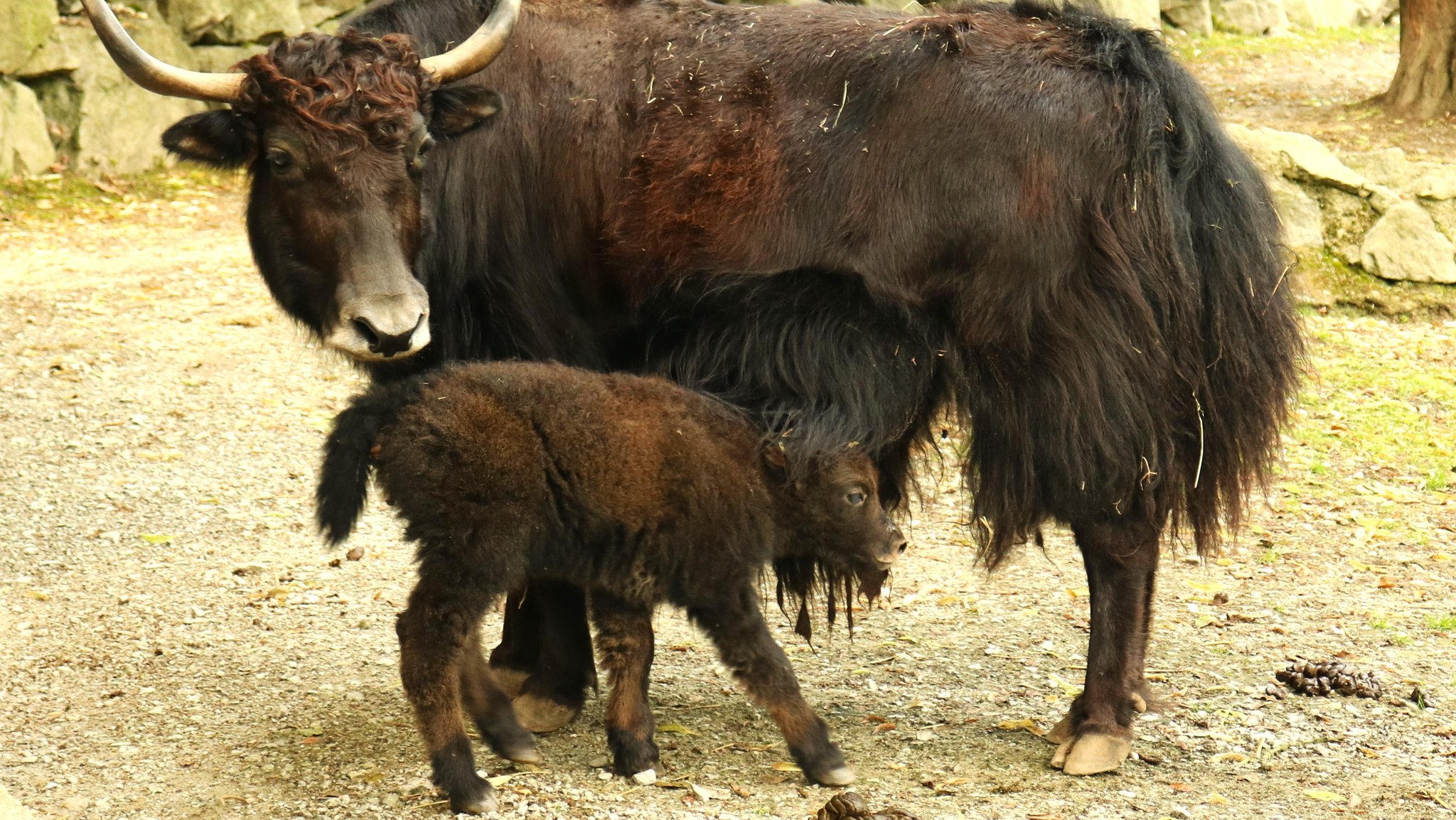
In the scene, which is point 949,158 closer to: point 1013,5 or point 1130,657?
point 1013,5

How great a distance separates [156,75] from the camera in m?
4.28

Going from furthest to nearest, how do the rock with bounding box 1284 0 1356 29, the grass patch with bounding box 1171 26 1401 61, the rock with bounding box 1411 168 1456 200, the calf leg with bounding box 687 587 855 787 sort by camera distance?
the rock with bounding box 1284 0 1356 29 → the grass patch with bounding box 1171 26 1401 61 → the rock with bounding box 1411 168 1456 200 → the calf leg with bounding box 687 587 855 787

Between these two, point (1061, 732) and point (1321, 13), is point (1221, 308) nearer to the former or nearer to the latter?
point (1061, 732)

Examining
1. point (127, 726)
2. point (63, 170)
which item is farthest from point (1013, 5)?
point (63, 170)

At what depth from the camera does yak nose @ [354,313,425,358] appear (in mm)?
3898

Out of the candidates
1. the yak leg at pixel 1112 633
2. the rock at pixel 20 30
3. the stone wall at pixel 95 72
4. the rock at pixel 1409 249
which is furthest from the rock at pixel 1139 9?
the yak leg at pixel 1112 633

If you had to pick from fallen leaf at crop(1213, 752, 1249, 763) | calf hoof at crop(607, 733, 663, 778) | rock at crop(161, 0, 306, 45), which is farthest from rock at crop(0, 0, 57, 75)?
fallen leaf at crop(1213, 752, 1249, 763)

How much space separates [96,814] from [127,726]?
24.8 inches

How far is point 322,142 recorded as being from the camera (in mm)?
4043

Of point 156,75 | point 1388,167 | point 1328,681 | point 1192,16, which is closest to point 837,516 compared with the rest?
point 1328,681

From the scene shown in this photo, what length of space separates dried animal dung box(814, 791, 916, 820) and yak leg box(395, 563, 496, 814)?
88cm

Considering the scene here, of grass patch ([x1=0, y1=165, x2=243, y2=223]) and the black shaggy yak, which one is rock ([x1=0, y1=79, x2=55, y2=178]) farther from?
the black shaggy yak

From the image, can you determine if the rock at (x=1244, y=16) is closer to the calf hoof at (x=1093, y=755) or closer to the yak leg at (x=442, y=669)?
the calf hoof at (x=1093, y=755)

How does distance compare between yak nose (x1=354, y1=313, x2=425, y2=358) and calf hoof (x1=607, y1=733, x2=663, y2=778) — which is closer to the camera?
yak nose (x1=354, y1=313, x2=425, y2=358)
